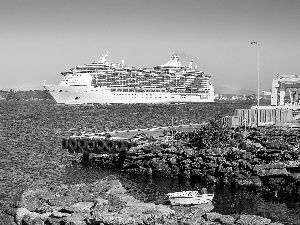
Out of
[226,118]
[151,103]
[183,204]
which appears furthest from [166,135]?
[151,103]

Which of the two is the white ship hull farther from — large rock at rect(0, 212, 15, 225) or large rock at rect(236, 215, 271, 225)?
large rock at rect(236, 215, 271, 225)

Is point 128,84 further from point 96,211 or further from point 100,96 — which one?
point 96,211

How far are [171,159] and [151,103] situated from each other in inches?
4981

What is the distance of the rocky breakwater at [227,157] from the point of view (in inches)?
944

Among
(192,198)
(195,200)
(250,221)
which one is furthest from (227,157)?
(250,221)

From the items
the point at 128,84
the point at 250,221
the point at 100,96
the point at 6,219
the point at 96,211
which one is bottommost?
the point at 6,219

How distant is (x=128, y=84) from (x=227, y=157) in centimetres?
12480

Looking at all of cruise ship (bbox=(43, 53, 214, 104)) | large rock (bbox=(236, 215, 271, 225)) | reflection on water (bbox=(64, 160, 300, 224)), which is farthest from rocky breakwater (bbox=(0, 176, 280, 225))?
cruise ship (bbox=(43, 53, 214, 104))

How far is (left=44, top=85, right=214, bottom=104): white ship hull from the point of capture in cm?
14162

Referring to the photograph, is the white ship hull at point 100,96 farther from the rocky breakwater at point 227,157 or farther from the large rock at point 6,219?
the large rock at point 6,219

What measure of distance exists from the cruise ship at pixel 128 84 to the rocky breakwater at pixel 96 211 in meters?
122

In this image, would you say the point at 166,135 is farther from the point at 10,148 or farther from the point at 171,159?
the point at 10,148

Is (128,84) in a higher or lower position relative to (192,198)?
higher

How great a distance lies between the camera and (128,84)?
15100 centimetres
